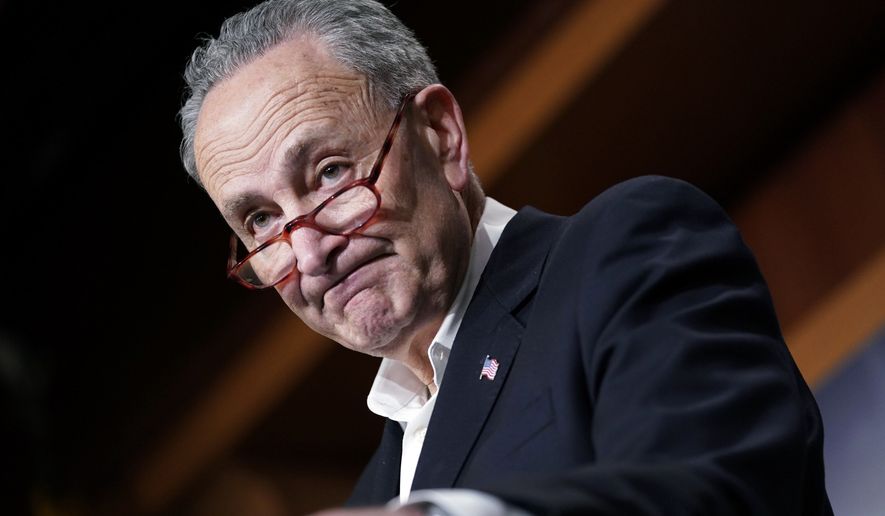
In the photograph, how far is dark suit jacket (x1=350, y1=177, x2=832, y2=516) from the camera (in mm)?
1053

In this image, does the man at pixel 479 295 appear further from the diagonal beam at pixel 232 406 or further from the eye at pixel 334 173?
the diagonal beam at pixel 232 406

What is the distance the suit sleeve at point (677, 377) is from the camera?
998 mm

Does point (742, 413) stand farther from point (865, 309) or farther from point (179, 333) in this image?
point (179, 333)

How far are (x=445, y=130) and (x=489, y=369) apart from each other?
41cm

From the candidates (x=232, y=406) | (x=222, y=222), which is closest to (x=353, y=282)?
(x=232, y=406)

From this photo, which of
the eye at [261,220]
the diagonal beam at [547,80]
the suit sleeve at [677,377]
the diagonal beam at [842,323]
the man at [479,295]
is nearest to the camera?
the suit sleeve at [677,377]

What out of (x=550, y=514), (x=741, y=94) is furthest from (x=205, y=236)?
(x=550, y=514)

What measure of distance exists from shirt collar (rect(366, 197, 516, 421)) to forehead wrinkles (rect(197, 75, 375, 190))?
223mm

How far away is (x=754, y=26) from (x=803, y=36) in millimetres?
147

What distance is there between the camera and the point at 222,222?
12.1 feet

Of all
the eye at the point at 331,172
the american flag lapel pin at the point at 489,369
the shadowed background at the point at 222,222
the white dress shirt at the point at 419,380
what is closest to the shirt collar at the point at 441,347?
the white dress shirt at the point at 419,380

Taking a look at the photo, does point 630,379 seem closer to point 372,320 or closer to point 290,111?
point 372,320

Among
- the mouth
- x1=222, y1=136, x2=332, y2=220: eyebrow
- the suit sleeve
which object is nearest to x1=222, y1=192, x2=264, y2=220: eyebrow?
x1=222, y1=136, x2=332, y2=220: eyebrow

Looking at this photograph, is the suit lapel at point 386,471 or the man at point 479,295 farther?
the suit lapel at point 386,471
